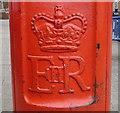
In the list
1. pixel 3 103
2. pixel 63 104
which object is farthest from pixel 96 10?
pixel 3 103

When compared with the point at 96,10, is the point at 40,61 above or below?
below

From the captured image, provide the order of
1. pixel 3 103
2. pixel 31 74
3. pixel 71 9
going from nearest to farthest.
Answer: pixel 71 9 < pixel 31 74 < pixel 3 103

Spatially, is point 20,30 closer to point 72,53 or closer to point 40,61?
point 40,61

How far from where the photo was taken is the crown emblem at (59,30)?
185 centimetres

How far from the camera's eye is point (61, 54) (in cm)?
191

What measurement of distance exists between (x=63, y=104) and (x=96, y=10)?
661 millimetres

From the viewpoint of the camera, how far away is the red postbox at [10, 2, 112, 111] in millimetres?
1866

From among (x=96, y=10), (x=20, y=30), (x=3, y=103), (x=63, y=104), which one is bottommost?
(x=3, y=103)

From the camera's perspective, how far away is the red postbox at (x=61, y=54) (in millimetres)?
1866

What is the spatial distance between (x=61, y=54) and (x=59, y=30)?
0.16 meters

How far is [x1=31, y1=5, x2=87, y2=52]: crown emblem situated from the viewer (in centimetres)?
185

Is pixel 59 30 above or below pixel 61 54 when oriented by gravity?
above

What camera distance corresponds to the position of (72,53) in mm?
1912

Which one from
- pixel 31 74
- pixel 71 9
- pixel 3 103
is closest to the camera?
pixel 71 9
